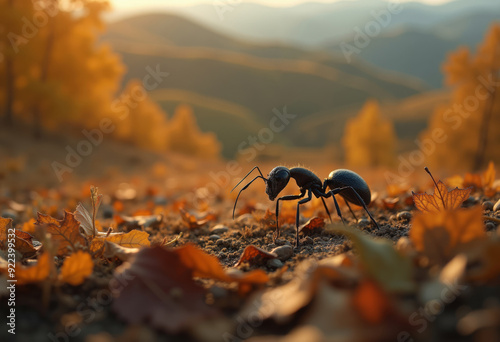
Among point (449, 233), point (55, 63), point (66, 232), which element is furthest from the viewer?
point (55, 63)

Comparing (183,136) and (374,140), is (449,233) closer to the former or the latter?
(374,140)

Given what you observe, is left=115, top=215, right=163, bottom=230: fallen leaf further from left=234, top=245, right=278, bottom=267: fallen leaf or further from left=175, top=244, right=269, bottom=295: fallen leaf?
left=175, top=244, right=269, bottom=295: fallen leaf

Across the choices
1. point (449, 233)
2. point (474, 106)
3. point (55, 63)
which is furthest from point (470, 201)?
point (474, 106)

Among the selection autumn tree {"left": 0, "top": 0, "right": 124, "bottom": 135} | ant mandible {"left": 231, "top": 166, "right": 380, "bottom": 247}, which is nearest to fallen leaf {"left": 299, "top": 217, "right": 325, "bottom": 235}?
ant mandible {"left": 231, "top": 166, "right": 380, "bottom": 247}

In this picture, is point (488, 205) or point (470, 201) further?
point (470, 201)

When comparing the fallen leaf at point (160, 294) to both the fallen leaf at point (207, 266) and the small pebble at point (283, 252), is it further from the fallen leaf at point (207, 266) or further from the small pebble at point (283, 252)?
the small pebble at point (283, 252)

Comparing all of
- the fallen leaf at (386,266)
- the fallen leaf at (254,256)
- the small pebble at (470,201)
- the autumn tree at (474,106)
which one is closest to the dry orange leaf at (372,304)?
the fallen leaf at (386,266)

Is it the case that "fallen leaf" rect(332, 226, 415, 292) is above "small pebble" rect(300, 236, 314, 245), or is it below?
below
